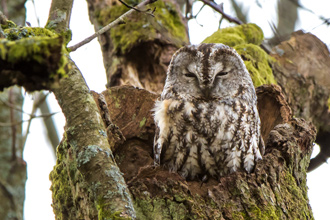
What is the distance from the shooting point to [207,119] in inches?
115

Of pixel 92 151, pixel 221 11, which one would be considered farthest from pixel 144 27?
pixel 92 151

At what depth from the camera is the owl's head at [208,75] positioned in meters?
2.98

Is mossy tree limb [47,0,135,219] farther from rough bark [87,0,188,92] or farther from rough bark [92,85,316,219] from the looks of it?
rough bark [87,0,188,92]

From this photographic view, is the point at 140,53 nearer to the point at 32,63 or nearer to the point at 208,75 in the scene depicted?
the point at 208,75

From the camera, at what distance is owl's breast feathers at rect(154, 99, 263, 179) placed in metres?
2.88

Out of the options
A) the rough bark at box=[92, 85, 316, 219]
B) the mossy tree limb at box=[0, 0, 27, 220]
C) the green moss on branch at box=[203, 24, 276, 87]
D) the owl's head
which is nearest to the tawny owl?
the owl's head

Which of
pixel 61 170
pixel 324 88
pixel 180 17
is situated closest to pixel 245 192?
pixel 61 170

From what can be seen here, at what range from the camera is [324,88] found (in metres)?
3.94

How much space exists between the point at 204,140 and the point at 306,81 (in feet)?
5.08

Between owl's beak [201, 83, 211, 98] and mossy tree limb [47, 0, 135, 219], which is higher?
owl's beak [201, 83, 211, 98]

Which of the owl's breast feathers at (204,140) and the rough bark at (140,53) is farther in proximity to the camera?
the rough bark at (140,53)

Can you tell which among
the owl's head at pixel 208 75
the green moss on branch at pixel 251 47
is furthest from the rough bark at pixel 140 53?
the owl's head at pixel 208 75

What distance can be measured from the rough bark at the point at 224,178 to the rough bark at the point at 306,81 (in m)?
0.58

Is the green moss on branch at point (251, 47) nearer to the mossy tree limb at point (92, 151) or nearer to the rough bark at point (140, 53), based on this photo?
the rough bark at point (140, 53)
